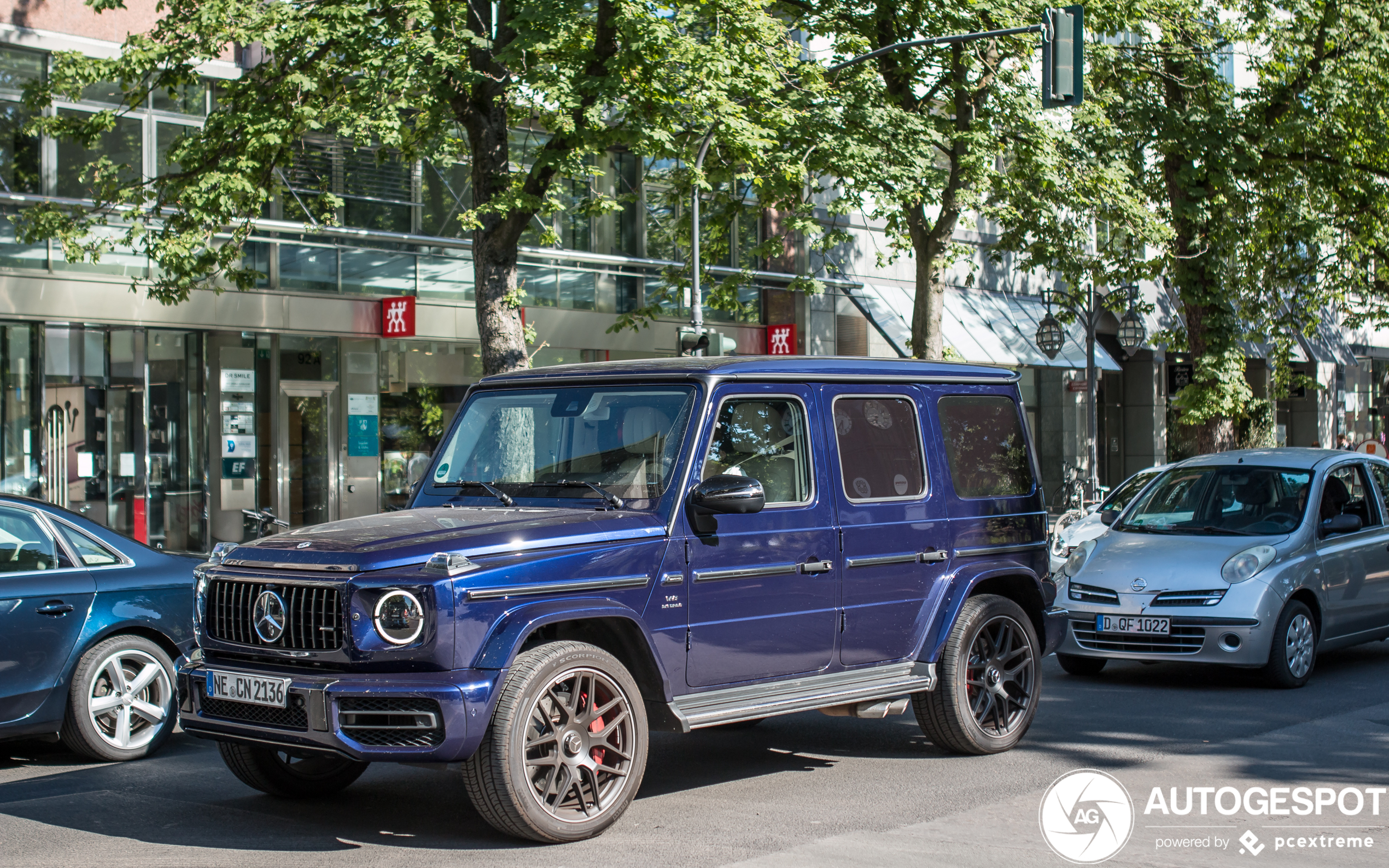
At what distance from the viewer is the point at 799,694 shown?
6.80 m

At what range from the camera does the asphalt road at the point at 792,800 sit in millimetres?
5812

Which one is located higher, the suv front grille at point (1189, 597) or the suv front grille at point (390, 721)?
the suv front grille at point (390, 721)

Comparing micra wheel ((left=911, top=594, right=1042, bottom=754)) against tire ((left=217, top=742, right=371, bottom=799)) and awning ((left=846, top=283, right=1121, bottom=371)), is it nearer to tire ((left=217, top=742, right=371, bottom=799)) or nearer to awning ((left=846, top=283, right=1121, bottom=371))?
tire ((left=217, top=742, right=371, bottom=799))

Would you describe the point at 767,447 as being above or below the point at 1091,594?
above

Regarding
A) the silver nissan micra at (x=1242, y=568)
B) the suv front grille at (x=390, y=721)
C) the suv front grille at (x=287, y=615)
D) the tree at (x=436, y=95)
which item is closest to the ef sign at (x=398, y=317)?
the tree at (x=436, y=95)

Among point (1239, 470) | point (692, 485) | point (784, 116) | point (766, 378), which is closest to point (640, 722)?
point (692, 485)

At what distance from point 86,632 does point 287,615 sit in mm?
2604

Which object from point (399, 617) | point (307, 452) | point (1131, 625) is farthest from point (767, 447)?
point (307, 452)

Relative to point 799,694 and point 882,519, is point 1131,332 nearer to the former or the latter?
point 882,519

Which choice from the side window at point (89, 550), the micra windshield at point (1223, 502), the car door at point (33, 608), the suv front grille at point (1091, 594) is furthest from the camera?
the micra windshield at point (1223, 502)

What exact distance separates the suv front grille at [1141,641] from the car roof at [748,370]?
3.25m

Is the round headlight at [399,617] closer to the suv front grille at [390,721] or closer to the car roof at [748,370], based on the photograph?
the suv front grille at [390,721]

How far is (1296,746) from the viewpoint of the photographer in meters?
8.04

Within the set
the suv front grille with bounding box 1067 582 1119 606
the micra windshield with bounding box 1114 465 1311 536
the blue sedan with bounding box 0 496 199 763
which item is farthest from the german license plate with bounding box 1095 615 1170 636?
the blue sedan with bounding box 0 496 199 763
